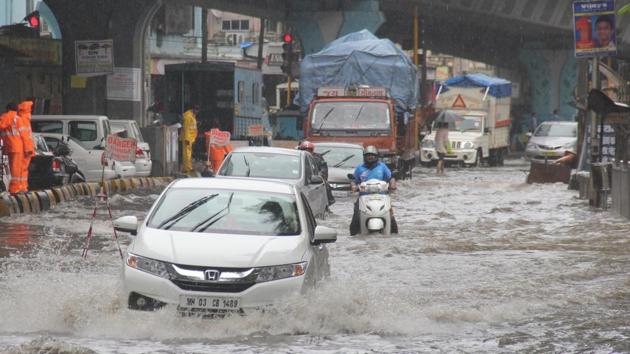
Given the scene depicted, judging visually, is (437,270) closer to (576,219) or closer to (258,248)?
(258,248)

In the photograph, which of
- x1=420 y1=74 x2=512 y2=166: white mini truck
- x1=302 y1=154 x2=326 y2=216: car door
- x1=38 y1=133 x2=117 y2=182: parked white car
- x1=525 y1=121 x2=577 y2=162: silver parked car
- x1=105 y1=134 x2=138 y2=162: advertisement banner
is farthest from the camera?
x1=420 y1=74 x2=512 y2=166: white mini truck

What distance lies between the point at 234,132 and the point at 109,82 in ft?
13.9

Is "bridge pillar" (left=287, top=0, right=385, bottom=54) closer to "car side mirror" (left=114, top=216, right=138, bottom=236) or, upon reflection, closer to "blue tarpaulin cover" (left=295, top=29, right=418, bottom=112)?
"blue tarpaulin cover" (left=295, top=29, right=418, bottom=112)

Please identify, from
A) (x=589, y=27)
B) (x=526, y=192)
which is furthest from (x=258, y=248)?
(x=526, y=192)

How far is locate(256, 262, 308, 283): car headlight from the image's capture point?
31.7 ft

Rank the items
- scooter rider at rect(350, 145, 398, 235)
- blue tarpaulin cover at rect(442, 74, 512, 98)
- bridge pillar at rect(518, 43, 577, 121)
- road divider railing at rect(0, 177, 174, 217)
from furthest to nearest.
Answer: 1. bridge pillar at rect(518, 43, 577, 121)
2. blue tarpaulin cover at rect(442, 74, 512, 98)
3. road divider railing at rect(0, 177, 174, 217)
4. scooter rider at rect(350, 145, 398, 235)

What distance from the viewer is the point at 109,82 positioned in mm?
38188

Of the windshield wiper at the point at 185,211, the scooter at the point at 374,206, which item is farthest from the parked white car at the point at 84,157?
the windshield wiper at the point at 185,211

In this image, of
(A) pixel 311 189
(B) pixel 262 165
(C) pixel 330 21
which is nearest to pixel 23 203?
(B) pixel 262 165

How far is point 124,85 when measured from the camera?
125 ft

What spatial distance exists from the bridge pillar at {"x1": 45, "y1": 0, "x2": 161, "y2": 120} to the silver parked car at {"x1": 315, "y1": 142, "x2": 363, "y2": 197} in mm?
9560

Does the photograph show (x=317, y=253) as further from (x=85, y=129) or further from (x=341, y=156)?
(x=341, y=156)

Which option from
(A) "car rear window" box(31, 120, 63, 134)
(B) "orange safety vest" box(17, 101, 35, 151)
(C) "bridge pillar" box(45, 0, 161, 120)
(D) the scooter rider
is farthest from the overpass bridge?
(D) the scooter rider

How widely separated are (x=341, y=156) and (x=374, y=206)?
1122cm
